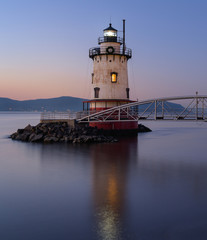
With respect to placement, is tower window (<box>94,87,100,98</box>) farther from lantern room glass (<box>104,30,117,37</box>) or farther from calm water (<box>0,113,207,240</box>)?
calm water (<box>0,113,207,240</box>)

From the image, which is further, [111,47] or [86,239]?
[111,47]

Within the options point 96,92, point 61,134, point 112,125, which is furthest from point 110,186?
point 96,92

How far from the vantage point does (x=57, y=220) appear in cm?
902

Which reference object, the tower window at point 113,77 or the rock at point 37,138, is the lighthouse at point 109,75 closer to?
the tower window at point 113,77

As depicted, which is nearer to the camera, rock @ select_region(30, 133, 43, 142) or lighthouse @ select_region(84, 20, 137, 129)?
rock @ select_region(30, 133, 43, 142)

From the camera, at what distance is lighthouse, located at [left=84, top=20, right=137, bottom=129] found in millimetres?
31156

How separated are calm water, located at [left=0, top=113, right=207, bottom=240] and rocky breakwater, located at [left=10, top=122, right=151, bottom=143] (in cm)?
516

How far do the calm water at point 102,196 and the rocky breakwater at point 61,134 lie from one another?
515 centimetres

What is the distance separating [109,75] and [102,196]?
70.1ft

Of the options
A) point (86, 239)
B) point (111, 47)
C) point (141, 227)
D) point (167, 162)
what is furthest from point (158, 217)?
point (111, 47)

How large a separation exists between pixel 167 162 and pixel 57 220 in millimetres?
11363

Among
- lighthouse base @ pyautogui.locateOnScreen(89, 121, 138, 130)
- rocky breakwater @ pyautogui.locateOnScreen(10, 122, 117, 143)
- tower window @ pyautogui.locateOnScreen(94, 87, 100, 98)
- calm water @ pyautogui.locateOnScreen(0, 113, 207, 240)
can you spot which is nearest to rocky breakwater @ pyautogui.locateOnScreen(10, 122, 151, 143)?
rocky breakwater @ pyautogui.locateOnScreen(10, 122, 117, 143)

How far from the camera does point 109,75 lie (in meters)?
31.3

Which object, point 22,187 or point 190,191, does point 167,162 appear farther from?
point 22,187
